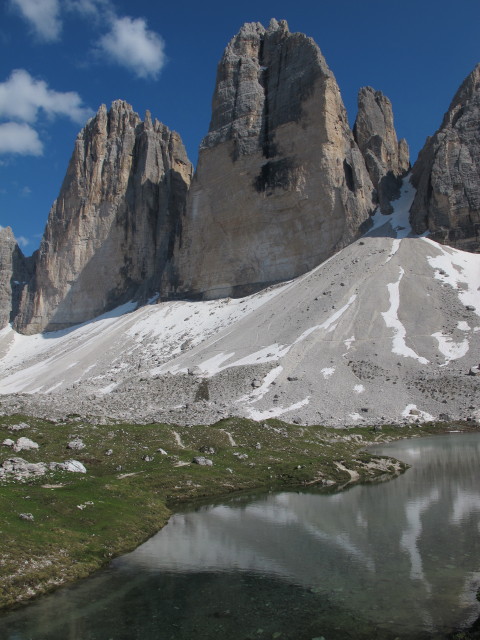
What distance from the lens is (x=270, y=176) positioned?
112500mm

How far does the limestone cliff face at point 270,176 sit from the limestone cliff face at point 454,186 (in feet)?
40.1

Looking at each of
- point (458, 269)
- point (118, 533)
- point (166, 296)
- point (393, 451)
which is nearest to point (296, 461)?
point (393, 451)

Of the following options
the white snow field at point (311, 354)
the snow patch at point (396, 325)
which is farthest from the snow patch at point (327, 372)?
the snow patch at point (396, 325)

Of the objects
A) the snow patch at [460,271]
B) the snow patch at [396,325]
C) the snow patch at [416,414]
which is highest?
the snow patch at [460,271]

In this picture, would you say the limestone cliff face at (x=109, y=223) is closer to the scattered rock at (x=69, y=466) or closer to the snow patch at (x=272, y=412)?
the snow patch at (x=272, y=412)

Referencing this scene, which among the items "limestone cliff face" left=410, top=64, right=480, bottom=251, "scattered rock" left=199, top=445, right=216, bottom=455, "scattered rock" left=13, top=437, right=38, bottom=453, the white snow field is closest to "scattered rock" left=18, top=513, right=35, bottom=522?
"scattered rock" left=13, top=437, right=38, bottom=453

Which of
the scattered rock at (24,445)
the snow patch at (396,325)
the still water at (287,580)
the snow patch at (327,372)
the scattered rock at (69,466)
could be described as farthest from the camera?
the snow patch at (396,325)

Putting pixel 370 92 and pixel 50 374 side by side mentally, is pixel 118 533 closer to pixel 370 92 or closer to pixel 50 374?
pixel 50 374

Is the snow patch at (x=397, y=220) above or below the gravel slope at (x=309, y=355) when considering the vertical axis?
above

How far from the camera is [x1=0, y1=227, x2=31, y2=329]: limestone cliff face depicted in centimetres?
15512

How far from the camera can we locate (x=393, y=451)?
150 ft

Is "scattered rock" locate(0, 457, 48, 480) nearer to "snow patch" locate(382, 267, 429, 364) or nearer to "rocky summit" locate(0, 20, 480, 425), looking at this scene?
"rocky summit" locate(0, 20, 480, 425)

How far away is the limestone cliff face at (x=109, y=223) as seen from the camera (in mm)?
140500

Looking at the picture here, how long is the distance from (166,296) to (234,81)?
172 feet
